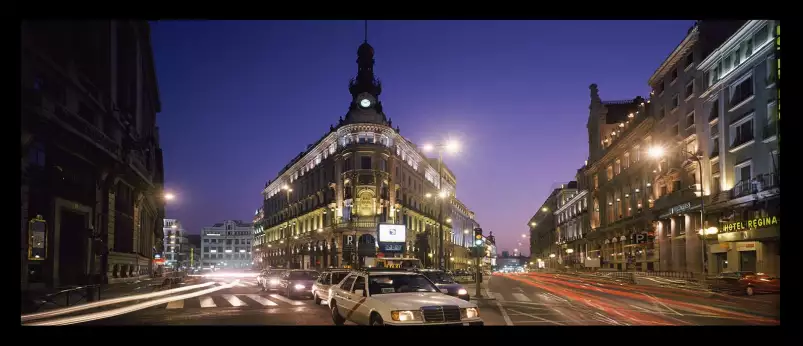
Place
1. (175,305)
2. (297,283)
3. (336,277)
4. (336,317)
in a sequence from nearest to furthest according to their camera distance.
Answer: (336,317)
(336,277)
(175,305)
(297,283)

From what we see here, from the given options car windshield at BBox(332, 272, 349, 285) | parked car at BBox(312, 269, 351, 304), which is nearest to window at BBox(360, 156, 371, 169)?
parked car at BBox(312, 269, 351, 304)

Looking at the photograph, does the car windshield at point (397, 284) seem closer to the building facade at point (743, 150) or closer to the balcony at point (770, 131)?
the building facade at point (743, 150)

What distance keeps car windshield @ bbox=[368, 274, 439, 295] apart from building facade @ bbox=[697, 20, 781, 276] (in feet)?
97.2

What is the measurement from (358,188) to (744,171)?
49.1 metres

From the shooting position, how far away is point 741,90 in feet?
140

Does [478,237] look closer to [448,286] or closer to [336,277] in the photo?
[448,286]

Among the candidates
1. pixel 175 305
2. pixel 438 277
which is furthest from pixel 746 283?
pixel 175 305

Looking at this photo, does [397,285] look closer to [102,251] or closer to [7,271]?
[7,271]

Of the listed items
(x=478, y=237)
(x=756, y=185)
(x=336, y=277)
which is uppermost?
(x=756, y=185)

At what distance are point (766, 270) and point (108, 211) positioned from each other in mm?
43580

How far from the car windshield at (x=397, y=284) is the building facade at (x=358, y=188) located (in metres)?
55.9

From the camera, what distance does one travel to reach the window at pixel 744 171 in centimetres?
4244

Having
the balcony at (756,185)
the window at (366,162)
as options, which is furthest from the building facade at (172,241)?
the balcony at (756,185)
